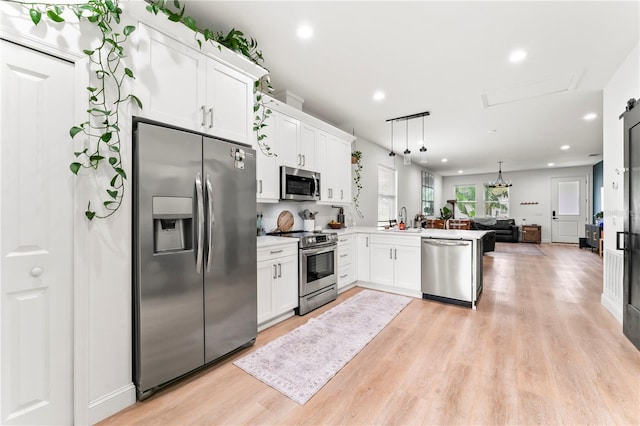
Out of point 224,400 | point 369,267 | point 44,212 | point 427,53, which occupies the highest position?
point 427,53

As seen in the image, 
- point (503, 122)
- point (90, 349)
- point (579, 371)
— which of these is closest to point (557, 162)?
point (503, 122)

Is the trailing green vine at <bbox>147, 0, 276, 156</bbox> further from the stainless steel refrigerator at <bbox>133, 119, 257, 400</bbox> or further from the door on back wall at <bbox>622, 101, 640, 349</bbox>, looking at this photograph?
the door on back wall at <bbox>622, 101, 640, 349</bbox>

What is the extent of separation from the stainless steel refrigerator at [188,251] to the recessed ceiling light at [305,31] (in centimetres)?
115

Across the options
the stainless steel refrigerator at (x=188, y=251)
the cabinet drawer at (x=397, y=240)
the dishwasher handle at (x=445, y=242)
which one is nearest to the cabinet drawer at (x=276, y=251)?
the stainless steel refrigerator at (x=188, y=251)

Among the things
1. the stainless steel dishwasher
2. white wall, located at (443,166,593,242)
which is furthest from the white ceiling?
white wall, located at (443,166,593,242)

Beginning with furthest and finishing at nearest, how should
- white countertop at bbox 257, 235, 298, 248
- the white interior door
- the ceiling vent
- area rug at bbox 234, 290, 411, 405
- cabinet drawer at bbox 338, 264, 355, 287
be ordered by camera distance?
the white interior door
cabinet drawer at bbox 338, 264, 355, 287
the ceiling vent
white countertop at bbox 257, 235, 298, 248
area rug at bbox 234, 290, 411, 405

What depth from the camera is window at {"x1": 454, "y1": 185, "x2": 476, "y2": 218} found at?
11578 millimetres

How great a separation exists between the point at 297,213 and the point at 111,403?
2877 mm

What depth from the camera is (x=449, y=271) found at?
3.54m

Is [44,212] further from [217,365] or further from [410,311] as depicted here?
[410,311]

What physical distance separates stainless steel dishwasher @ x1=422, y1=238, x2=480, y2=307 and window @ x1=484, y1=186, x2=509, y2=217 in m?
9.17

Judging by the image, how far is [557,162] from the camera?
29.2ft

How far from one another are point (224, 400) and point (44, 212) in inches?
58.8

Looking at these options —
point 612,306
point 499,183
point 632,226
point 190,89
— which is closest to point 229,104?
point 190,89
